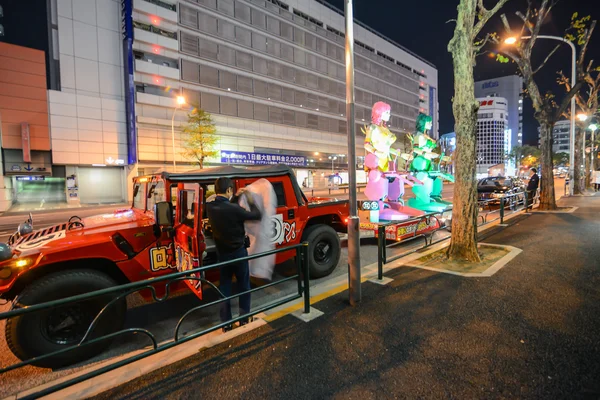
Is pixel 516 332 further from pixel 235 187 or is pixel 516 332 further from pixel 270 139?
pixel 270 139

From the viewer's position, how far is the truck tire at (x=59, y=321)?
9.65ft

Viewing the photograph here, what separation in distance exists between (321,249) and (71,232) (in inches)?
156

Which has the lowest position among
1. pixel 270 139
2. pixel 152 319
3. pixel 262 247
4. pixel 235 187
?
pixel 152 319

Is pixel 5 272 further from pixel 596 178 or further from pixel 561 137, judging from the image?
pixel 561 137

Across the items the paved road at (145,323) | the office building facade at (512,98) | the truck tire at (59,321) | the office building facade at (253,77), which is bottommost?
the paved road at (145,323)

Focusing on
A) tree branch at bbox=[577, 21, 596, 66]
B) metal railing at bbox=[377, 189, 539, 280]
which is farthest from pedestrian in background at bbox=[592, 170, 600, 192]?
metal railing at bbox=[377, 189, 539, 280]

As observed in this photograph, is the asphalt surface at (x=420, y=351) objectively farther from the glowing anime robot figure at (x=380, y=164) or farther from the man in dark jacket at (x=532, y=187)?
the man in dark jacket at (x=532, y=187)

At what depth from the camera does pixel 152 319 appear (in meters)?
4.23

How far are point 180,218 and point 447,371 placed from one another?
3.73 metres

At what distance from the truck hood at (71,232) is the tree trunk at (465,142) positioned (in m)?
5.89

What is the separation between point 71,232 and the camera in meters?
3.83

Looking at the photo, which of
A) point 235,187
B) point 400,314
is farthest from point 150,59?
point 400,314

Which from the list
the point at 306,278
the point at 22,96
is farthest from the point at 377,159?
the point at 22,96

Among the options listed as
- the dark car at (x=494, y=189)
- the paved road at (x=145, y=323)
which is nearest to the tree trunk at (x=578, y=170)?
the dark car at (x=494, y=189)
